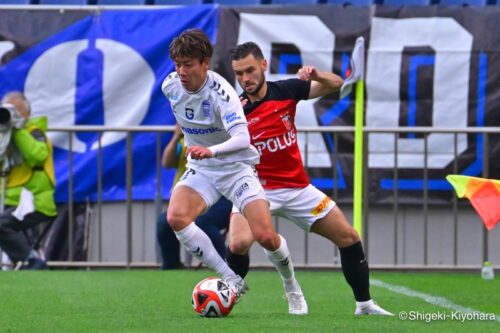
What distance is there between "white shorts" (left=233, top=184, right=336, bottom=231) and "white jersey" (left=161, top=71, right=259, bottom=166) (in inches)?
13.7

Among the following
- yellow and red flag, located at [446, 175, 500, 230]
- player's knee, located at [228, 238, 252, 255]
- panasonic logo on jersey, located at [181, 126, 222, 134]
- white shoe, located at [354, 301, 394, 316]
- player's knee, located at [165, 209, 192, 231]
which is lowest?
white shoe, located at [354, 301, 394, 316]

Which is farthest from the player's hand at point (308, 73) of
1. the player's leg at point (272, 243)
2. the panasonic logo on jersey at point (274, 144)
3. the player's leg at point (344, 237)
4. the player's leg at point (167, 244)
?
the player's leg at point (167, 244)

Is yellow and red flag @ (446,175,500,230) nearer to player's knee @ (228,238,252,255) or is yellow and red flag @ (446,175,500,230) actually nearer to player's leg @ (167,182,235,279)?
player's knee @ (228,238,252,255)

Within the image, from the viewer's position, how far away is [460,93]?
13281 mm

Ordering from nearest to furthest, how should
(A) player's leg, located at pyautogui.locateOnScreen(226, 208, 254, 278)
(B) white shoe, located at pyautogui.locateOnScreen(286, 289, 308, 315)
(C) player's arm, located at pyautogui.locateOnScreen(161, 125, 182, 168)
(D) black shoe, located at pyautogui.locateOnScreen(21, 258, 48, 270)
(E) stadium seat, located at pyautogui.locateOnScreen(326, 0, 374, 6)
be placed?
(B) white shoe, located at pyautogui.locateOnScreen(286, 289, 308, 315) → (A) player's leg, located at pyautogui.locateOnScreen(226, 208, 254, 278) → (C) player's arm, located at pyautogui.locateOnScreen(161, 125, 182, 168) → (D) black shoe, located at pyautogui.locateOnScreen(21, 258, 48, 270) → (E) stadium seat, located at pyautogui.locateOnScreen(326, 0, 374, 6)

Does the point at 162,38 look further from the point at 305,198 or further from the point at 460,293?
the point at 305,198

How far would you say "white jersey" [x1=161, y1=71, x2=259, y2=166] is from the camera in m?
7.64

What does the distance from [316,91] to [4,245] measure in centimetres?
500

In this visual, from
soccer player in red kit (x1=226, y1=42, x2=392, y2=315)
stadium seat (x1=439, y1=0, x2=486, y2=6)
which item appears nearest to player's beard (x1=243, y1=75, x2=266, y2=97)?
soccer player in red kit (x1=226, y1=42, x2=392, y2=315)

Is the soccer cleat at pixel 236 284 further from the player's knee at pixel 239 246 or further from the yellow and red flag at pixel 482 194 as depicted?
the yellow and red flag at pixel 482 194

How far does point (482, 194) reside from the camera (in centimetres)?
838

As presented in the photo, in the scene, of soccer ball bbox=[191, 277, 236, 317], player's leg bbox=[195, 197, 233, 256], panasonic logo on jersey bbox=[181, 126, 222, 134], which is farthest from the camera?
player's leg bbox=[195, 197, 233, 256]

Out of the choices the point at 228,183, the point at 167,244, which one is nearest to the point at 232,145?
the point at 228,183

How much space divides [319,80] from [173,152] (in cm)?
419
